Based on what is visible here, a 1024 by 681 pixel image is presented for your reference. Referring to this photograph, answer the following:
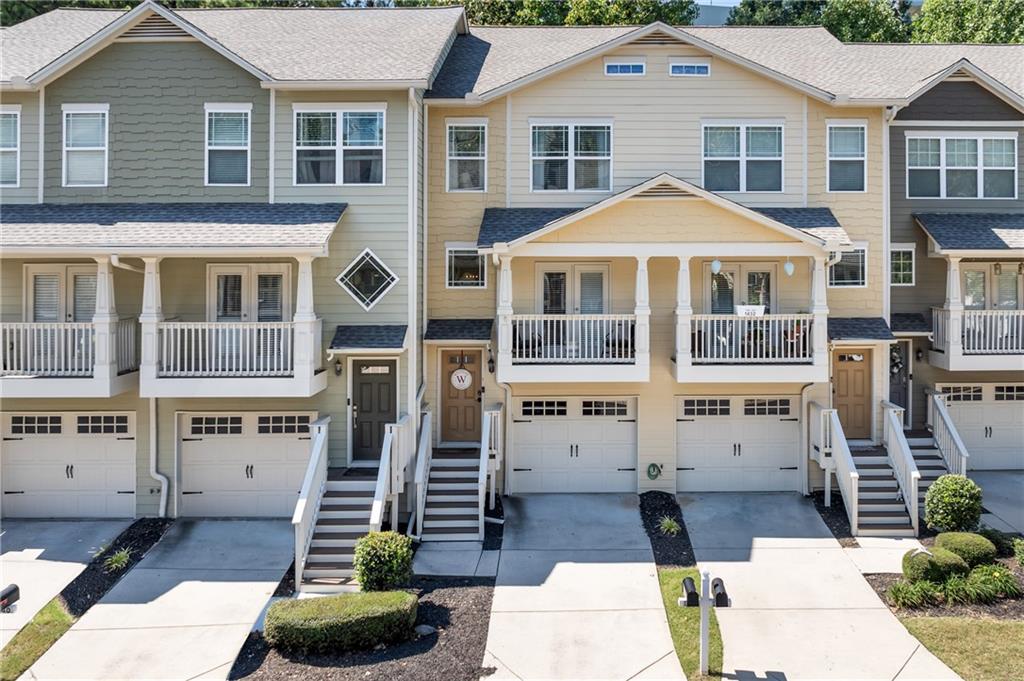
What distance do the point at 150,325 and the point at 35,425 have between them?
3.61 metres

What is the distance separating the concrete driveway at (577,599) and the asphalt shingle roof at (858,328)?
221 inches

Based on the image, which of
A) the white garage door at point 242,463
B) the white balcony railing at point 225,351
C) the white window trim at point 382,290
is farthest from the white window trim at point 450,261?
the white garage door at point 242,463

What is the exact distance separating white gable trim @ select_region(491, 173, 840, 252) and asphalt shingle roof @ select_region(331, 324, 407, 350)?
2.53 m

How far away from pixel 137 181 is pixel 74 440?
17.3ft

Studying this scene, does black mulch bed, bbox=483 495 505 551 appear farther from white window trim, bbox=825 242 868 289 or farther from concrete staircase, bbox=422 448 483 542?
white window trim, bbox=825 242 868 289

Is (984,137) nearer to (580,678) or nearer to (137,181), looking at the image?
(580,678)

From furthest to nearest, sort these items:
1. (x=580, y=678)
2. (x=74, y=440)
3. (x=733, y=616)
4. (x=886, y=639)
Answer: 1. (x=74, y=440)
2. (x=733, y=616)
3. (x=886, y=639)
4. (x=580, y=678)

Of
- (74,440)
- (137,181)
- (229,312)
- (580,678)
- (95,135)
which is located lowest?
(580,678)

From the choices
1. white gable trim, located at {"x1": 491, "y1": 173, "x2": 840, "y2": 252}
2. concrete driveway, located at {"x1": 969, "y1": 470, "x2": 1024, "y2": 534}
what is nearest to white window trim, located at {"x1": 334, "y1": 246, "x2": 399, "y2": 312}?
white gable trim, located at {"x1": 491, "y1": 173, "x2": 840, "y2": 252}

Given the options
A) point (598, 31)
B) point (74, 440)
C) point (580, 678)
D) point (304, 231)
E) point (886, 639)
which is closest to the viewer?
point (580, 678)

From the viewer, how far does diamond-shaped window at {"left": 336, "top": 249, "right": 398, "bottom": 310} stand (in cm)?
1285

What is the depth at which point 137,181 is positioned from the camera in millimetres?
12953

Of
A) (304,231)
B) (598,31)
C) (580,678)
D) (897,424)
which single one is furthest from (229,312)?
(897,424)

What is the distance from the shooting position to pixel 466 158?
14438 millimetres
